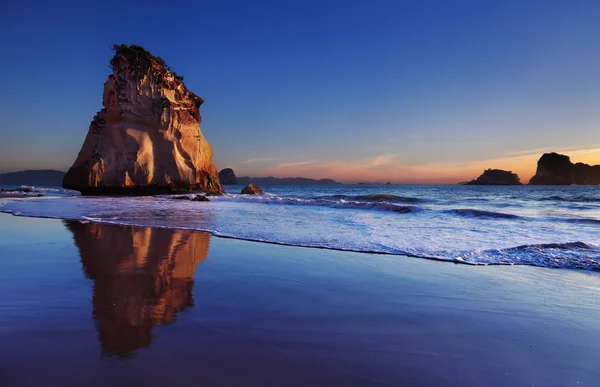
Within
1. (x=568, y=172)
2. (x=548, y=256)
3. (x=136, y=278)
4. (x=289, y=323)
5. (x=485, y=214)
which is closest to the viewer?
(x=289, y=323)

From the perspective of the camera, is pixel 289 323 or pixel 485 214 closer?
pixel 289 323

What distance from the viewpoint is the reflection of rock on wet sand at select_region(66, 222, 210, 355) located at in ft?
7.99

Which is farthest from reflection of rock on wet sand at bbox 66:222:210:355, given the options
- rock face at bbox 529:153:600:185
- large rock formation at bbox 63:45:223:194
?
rock face at bbox 529:153:600:185

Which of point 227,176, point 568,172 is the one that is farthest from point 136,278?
point 568,172

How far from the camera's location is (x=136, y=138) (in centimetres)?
2389

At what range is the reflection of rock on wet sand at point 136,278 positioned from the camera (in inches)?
95.9

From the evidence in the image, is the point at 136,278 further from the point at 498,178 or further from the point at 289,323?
the point at 498,178

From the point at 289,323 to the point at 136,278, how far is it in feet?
7.53

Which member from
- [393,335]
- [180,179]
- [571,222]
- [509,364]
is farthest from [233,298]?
[180,179]

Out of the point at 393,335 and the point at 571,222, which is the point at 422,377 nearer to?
the point at 393,335

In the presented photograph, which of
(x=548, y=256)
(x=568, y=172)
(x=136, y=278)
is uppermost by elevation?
(x=568, y=172)

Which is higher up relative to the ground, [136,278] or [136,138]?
[136,138]

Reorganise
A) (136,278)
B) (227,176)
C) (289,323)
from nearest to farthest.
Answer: (289,323) → (136,278) → (227,176)

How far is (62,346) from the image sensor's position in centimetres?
212
